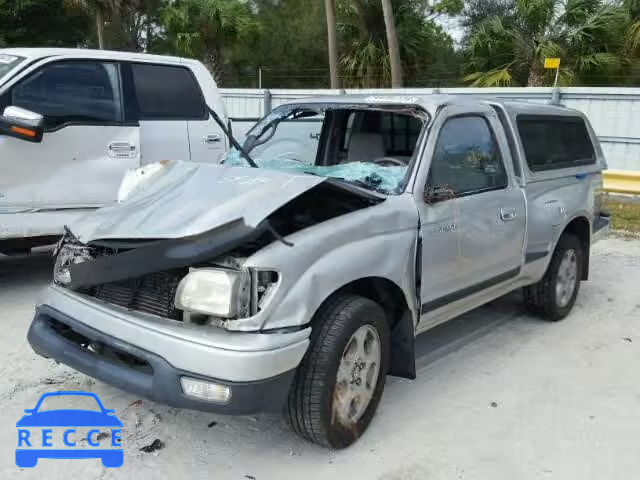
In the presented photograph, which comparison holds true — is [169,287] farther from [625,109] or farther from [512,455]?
[625,109]

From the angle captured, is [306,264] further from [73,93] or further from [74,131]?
[73,93]

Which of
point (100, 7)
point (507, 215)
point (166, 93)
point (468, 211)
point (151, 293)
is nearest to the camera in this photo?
point (151, 293)

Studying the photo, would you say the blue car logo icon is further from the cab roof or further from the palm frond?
the palm frond

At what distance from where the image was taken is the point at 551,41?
15.4 metres

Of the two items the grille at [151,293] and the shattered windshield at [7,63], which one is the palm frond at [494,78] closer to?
the shattered windshield at [7,63]

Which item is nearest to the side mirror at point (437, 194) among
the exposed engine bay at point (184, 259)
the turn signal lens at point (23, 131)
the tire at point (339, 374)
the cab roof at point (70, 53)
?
the exposed engine bay at point (184, 259)

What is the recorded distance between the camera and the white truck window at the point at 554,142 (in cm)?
482

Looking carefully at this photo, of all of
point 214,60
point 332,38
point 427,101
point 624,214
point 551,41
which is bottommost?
point 624,214

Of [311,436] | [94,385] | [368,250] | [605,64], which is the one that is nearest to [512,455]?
[311,436]

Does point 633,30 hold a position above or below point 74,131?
above

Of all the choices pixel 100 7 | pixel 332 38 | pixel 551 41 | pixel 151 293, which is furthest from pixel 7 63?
pixel 100 7

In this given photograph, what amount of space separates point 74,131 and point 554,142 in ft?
13.0

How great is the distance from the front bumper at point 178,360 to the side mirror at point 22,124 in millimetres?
2366

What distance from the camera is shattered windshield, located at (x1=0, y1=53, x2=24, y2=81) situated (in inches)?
207
